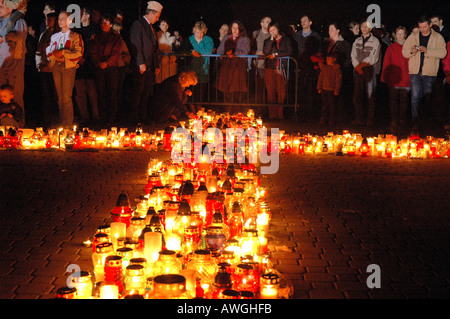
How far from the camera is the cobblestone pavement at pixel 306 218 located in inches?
221

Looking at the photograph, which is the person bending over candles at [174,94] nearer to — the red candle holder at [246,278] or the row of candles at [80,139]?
the row of candles at [80,139]

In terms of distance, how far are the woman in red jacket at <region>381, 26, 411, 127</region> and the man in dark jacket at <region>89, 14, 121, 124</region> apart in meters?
6.64

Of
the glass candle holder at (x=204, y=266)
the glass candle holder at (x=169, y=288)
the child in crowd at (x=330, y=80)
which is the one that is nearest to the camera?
the glass candle holder at (x=169, y=288)

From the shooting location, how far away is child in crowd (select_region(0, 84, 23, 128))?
43.5 ft

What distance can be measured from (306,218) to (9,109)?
8171mm

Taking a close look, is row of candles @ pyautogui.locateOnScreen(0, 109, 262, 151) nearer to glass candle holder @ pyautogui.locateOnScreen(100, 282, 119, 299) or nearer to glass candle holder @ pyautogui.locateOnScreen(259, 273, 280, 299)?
glass candle holder @ pyautogui.locateOnScreen(259, 273, 280, 299)

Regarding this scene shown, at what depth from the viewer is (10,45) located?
1393 cm

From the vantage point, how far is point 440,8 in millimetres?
21953

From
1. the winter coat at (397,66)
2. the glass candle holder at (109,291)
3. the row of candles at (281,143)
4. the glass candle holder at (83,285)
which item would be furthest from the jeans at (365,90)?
the glass candle holder at (109,291)

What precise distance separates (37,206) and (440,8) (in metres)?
17.8

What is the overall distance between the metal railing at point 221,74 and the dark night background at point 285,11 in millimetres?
4309

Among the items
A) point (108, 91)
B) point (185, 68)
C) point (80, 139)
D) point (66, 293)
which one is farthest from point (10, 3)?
point (66, 293)

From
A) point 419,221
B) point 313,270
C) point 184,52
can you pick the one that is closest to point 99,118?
point 184,52

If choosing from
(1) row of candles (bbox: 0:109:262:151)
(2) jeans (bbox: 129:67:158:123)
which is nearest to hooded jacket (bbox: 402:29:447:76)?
(1) row of candles (bbox: 0:109:262:151)
